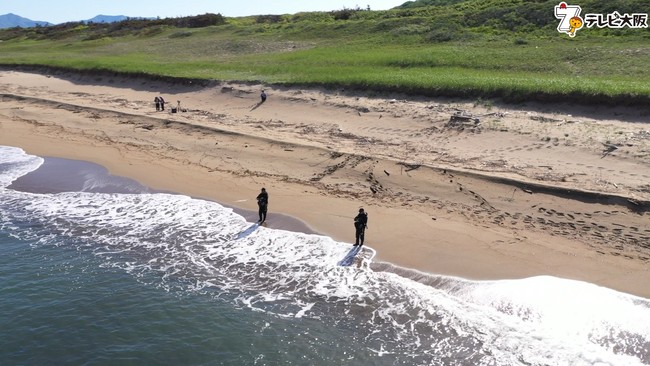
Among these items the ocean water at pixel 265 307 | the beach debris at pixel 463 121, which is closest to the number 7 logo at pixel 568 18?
the beach debris at pixel 463 121

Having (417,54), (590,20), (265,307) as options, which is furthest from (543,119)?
(590,20)

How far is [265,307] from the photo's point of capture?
1231 centimetres

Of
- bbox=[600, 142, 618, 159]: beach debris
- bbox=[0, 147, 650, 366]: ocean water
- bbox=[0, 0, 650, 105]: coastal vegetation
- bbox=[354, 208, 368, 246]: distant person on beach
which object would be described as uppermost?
bbox=[0, 0, 650, 105]: coastal vegetation

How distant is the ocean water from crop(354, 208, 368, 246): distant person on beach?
33 cm

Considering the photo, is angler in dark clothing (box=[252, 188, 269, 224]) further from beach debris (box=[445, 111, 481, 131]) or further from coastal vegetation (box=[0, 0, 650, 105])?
coastal vegetation (box=[0, 0, 650, 105])

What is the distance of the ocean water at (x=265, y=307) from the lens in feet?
34.8

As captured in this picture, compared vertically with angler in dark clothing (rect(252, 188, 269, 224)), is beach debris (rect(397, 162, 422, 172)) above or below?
above

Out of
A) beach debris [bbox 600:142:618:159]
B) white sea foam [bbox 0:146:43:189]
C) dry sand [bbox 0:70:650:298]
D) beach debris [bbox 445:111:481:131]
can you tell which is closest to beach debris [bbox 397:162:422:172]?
dry sand [bbox 0:70:650:298]

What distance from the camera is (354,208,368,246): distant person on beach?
14305 mm

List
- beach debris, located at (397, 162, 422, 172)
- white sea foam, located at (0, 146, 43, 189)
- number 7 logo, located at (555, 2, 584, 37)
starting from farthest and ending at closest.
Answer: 1. number 7 logo, located at (555, 2, 584, 37)
2. white sea foam, located at (0, 146, 43, 189)
3. beach debris, located at (397, 162, 422, 172)

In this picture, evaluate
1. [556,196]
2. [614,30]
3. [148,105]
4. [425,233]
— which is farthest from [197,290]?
[614,30]

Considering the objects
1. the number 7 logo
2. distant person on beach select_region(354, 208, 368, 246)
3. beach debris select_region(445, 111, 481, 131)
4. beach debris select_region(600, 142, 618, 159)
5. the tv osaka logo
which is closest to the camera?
distant person on beach select_region(354, 208, 368, 246)

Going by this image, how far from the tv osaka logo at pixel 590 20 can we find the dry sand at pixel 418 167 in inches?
602

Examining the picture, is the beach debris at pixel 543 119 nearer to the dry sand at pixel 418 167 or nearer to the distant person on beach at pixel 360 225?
the dry sand at pixel 418 167
